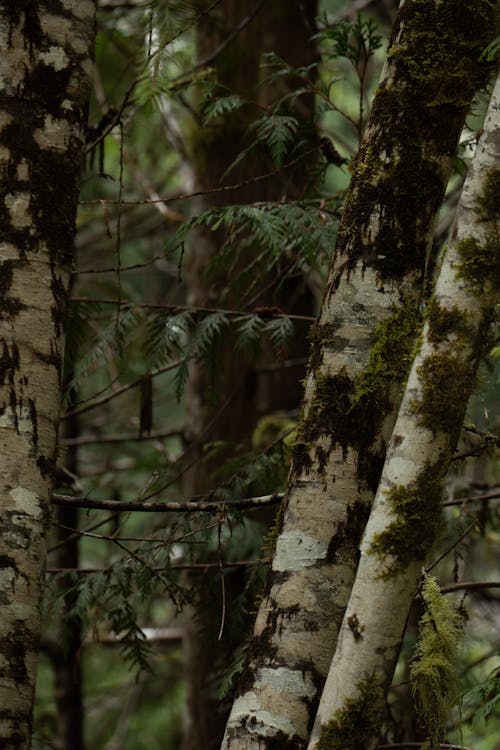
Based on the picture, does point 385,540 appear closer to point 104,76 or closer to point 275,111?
point 275,111

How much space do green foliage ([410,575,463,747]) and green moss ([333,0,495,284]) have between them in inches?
31.4

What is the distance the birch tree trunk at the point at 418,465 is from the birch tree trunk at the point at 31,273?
2.41 ft

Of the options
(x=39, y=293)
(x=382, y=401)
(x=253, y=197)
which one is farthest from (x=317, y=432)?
(x=253, y=197)

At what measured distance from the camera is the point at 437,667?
179 centimetres

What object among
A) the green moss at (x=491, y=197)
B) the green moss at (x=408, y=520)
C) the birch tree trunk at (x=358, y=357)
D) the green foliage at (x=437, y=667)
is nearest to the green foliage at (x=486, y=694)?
the green foliage at (x=437, y=667)

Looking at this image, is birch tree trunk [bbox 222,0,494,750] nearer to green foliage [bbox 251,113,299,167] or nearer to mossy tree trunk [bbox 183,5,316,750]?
green foliage [bbox 251,113,299,167]

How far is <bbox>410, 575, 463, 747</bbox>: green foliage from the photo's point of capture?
179cm

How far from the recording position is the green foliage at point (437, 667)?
1.79 meters

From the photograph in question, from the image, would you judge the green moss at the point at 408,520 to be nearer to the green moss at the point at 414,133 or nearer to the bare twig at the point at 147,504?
the bare twig at the point at 147,504

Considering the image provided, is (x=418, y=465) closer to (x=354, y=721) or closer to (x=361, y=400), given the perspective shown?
(x=361, y=400)

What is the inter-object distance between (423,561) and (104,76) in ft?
14.4

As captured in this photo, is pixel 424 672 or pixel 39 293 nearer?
pixel 424 672

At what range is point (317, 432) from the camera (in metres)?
1.97

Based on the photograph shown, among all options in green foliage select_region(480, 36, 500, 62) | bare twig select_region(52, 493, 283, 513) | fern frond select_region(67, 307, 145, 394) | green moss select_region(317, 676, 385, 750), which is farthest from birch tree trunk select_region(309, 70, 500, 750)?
fern frond select_region(67, 307, 145, 394)
